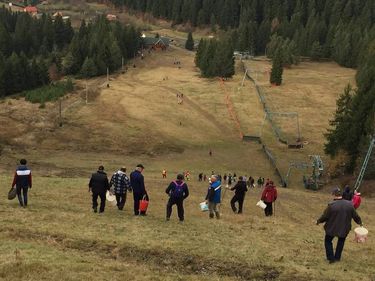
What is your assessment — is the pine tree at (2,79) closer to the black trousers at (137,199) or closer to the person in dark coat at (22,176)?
the person in dark coat at (22,176)

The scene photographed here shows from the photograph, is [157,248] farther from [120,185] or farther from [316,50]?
[316,50]

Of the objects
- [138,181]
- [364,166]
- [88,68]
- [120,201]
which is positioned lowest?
[88,68]

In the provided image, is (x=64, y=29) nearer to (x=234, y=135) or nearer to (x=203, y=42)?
(x=203, y=42)

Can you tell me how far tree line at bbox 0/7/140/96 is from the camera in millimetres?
107512

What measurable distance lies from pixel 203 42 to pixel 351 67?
148 ft

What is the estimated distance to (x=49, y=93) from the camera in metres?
96.3

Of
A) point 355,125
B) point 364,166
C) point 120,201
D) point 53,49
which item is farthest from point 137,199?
point 53,49

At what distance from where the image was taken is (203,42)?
13762 cm

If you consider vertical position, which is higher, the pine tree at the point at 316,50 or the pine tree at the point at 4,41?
the pine tree at the point at 316,50

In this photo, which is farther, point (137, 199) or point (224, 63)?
point (224, 63)

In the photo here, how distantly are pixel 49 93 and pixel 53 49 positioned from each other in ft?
212

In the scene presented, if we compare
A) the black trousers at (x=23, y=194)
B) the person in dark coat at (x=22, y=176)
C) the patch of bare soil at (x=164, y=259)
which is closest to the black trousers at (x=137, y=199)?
the patch of bare soil at (x=164, y=259)

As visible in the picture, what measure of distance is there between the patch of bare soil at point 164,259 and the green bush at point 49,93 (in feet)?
262

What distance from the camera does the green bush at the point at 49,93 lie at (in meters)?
93.4
